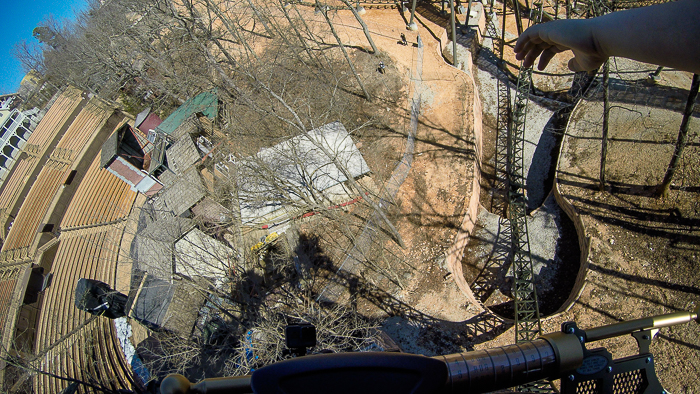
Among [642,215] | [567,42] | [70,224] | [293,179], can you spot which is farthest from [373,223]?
[70,224]

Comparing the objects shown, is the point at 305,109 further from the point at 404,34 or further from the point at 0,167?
the point at 0,167

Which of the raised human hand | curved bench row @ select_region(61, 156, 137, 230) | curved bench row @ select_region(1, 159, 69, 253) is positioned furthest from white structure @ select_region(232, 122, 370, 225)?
curved bench row @ select_region(1, 159, 69, 253)

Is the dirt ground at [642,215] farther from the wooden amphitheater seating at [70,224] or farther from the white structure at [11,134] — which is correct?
the white structure at [11,134]

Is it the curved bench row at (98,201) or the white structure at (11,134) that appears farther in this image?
the white structure at (11,134)

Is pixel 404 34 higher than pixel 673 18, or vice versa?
pixel 404 34

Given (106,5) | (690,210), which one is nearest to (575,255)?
(690,210)

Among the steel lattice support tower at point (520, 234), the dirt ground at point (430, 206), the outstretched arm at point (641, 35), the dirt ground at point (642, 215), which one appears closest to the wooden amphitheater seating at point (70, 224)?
the dirt ground at point (430, 206)

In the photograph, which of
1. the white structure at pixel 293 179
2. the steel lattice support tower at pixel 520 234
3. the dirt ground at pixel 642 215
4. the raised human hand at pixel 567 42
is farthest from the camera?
the white structure at pixel 293 179
